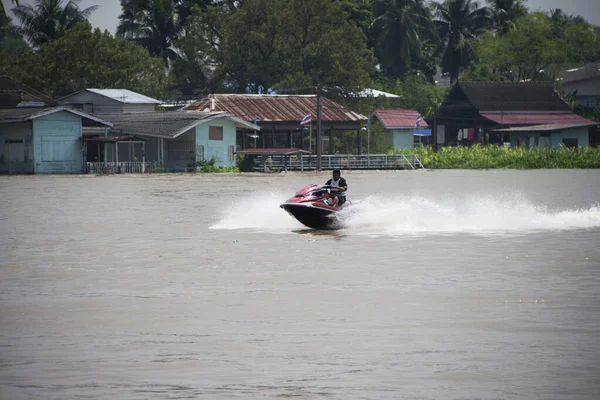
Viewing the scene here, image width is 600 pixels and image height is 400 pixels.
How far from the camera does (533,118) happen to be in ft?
275

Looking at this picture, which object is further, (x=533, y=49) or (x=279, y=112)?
(x=533, y=49)

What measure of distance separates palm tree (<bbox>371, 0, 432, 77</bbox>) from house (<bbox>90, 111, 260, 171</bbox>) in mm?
36923

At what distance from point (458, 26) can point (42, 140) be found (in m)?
57.1

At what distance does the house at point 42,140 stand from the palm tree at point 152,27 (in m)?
30.7

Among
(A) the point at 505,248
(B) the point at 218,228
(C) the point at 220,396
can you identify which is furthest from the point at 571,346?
(B) the point at 218,228

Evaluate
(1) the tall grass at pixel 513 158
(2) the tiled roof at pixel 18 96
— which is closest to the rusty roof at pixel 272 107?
(1) the tall grass at pixel 513 158

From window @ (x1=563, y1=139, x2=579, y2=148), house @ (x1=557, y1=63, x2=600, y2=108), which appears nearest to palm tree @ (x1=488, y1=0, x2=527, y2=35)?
house @ (x1=557, y1=63, x2=600, y2=108)

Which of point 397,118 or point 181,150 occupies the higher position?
point 397,118

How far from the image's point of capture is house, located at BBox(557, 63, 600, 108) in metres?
90.2

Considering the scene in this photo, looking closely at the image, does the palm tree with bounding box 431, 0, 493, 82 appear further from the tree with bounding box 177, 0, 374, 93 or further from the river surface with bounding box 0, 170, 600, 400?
the river surface with bounding box 0, 170, 600, 400

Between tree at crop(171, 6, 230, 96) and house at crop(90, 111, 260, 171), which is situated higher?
tree at crop(171, 6, 230, 96)

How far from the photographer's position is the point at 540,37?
92.0 metres

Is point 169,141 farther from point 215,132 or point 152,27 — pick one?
point 152,27

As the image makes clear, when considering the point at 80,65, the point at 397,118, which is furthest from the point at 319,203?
the point at 397,118
